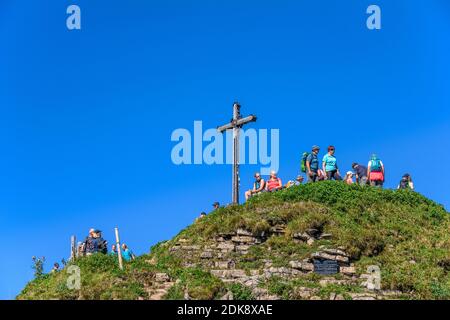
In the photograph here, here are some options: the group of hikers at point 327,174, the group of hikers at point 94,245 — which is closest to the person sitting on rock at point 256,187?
the group of hikers at point 327,174

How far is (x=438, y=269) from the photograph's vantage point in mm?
25750

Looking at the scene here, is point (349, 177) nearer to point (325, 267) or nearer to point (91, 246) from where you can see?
point (325, 267)

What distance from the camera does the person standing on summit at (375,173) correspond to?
111 ft

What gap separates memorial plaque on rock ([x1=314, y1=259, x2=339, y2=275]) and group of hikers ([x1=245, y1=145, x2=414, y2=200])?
745 cm

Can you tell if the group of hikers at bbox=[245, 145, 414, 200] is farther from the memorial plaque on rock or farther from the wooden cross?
the memorial plaque on rock

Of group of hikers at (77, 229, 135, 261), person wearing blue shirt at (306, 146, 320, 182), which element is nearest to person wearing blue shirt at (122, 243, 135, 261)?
group of hikers at (77, 229, 135, 261)

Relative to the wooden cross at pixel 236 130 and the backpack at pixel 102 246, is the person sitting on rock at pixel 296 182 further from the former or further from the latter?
the backpack at pixel 102 246

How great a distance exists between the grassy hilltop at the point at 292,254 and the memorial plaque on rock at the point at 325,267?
0.27 metres

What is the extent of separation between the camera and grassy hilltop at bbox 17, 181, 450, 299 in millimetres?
24109

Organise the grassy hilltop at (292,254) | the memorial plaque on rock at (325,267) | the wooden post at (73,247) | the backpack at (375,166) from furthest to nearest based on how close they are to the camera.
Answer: the backpack at (375,166), the wooden post at (73,247), the memorial plaque on rock at (325,267), the grassy hilltop at (292,254)
